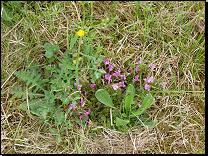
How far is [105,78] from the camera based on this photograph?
2.24 m

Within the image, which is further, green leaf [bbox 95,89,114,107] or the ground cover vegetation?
the ground cover vegetation

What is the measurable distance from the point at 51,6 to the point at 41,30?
1.22 feet

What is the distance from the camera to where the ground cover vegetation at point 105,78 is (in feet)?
7.02

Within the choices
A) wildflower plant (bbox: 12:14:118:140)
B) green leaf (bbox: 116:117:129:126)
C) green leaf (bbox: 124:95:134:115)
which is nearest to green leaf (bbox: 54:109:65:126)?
wildflower plant (bbox: 12:14:118:140)

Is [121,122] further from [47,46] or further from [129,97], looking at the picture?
[47,46]

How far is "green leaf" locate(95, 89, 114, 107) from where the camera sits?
2.02 metres

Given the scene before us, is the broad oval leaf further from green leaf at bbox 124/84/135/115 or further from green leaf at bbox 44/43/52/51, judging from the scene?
green leaf at bbox 124/84/135/115

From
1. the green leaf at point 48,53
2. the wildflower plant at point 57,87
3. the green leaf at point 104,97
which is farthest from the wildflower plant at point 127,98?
the green leaf at point 48,53

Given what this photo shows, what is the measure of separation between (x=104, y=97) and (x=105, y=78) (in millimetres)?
289

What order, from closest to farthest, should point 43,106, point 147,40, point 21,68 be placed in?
point 43,106
point 21,68
point 147,40

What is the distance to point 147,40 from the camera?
243 centimetres

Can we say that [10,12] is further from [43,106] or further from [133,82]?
[133,82]

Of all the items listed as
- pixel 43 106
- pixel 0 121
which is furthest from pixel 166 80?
pixel 0 121

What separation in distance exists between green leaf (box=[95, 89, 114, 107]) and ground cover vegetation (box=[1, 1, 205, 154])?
0.01 metres
